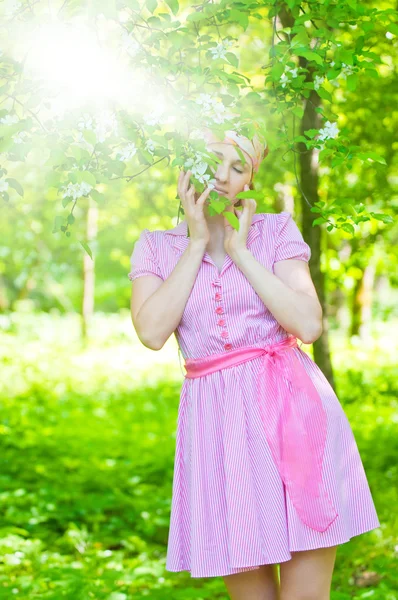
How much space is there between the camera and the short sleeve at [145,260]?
257cm

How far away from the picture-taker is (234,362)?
2469 mm

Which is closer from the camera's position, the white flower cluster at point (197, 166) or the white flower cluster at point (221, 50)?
the white flower cluster at point (197, 166)

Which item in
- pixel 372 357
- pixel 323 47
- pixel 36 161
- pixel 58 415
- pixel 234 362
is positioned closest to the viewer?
pixel 234 362

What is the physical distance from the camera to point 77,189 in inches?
92.4

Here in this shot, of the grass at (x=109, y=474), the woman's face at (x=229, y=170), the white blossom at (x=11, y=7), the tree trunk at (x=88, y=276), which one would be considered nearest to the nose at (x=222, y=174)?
the woman's face at (x=229, y=170)

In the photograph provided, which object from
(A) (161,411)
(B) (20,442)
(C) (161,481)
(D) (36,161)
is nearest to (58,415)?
(A) (161,411)

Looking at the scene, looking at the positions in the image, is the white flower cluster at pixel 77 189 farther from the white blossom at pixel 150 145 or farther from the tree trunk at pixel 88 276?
the tree trunk at pixel 88 276

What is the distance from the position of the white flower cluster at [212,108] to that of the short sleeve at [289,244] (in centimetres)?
44

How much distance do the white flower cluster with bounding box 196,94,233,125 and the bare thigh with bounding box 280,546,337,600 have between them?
4.32 ft

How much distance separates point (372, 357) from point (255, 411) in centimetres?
1055

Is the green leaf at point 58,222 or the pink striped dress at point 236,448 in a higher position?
the green leaf at point 58,222

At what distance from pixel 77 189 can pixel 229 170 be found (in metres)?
0.48

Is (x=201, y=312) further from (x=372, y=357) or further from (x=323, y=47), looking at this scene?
(x=372, y=357)

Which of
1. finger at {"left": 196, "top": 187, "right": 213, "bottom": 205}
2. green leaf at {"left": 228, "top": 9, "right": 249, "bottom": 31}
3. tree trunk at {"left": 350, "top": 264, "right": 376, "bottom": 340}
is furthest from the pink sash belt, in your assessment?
tree trunk at {"left": 350, "top": 264, "right": 376, "bottom": 340}
